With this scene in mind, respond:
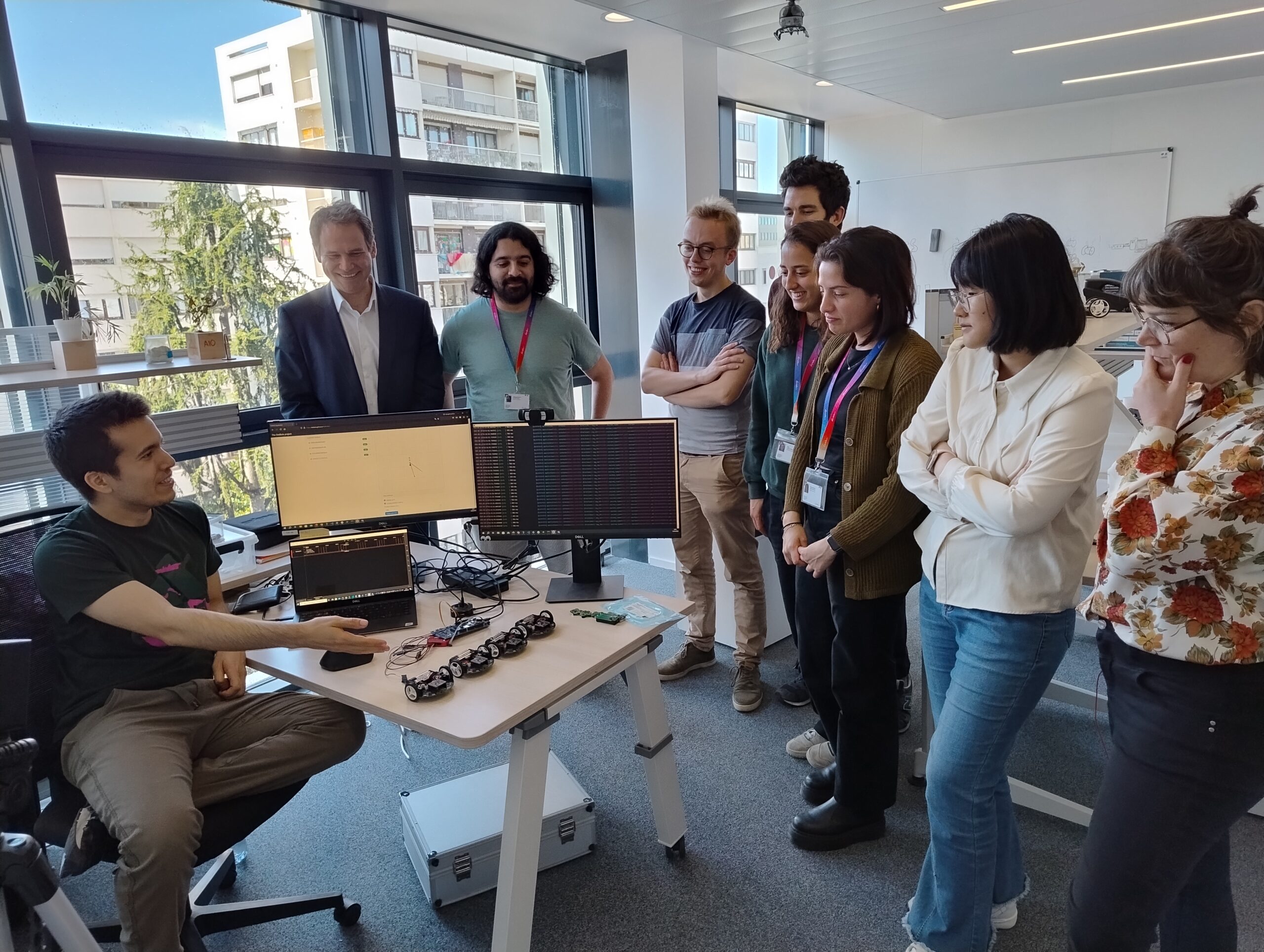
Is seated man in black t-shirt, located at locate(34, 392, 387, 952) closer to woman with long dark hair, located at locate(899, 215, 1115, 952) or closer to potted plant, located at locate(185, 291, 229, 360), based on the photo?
potted plant, located at locate(185, 291, 229, 360)

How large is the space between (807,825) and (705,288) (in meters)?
1.78

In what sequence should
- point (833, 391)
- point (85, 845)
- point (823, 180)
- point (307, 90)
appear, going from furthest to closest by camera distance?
point (307, 90), point (823, 180), point (833, 391), point (85, 845)

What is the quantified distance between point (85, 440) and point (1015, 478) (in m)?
1.85

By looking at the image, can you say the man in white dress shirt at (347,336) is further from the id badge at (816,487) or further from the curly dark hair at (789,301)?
the id badge at (816,487)

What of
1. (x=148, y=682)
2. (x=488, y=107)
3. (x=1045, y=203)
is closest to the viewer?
(x=148, y=682)

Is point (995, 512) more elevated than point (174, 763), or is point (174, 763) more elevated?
point (995, 512)

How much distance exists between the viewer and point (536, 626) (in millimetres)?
1790

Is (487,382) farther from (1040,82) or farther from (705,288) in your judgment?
(1040,82)

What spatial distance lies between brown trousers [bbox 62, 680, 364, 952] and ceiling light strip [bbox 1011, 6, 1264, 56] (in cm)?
371

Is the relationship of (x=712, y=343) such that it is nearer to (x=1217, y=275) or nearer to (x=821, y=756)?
(x=821, y=756)

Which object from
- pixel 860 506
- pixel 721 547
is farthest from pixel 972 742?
pixel 721 547

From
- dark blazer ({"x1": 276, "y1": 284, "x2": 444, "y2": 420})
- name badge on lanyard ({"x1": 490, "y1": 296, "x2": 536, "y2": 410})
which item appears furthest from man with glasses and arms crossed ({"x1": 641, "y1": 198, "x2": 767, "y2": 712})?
dark blazer ({"x1": 276, "y1": 284, "x2": 444, "y2": 420})

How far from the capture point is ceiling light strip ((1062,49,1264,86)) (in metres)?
4.44

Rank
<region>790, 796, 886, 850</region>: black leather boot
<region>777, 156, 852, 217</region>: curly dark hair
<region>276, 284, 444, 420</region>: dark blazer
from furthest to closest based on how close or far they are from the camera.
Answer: <region>777, 156, 852, 217</region>: curly dark hair, <region>276, 284, 444, 420</region>: dark blazer, <region>790, 796, 886, 850</region>: black leather boot
